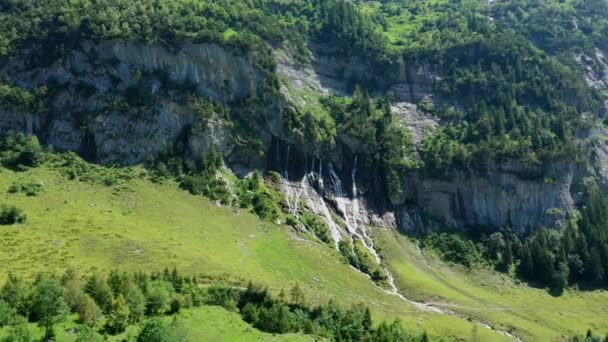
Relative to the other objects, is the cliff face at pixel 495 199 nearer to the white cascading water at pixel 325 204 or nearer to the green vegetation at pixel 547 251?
the green vegetation at pixel 547 251

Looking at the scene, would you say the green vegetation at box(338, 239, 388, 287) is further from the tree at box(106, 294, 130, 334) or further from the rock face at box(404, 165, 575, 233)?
the tree at box(106, 294, 130, 334)

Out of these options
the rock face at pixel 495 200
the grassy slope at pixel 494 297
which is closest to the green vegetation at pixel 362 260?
the grassy slope at pixel 494 297

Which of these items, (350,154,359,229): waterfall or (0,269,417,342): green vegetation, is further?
(350,154,359,229): waterfall

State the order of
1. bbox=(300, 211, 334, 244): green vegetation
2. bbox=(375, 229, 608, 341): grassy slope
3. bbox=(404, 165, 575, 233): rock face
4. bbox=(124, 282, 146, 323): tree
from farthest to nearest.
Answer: bbox=(404, 165, 575, 233): rock face, bbox=(300, 211, 334, 244): green vegetation, bbox=(375, 229, 608, 341): grassy slope, bbox=(124, 282, 146, 323): tree

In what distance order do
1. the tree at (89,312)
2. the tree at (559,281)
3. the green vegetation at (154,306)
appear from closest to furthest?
the green vegetation at (154,306), the tree at (89,312), the tree at (559,281)

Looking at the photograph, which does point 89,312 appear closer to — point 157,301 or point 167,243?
point 157,301

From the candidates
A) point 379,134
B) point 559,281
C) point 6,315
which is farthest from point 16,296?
point 559,281

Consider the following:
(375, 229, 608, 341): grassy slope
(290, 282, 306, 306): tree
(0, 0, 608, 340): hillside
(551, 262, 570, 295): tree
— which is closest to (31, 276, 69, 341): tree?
(0, 0, 608, 340): hillside
